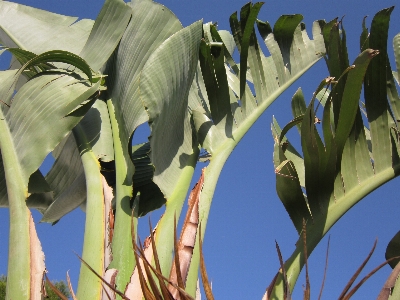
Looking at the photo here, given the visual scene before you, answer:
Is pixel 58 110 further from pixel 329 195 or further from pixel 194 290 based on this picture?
pixel 329 195

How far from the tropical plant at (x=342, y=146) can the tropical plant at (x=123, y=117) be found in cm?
31

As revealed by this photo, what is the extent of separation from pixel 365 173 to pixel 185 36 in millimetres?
851

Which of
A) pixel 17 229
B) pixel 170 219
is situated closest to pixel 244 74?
pixel 170 219

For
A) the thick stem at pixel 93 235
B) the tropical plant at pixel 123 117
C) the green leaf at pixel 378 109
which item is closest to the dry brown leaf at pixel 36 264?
the tropical plant at pixel 123 117

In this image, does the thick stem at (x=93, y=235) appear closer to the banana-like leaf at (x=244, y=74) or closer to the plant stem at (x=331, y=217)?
the banana-like leaf at (x=244, y=74)

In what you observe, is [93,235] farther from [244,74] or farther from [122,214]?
[244,74]

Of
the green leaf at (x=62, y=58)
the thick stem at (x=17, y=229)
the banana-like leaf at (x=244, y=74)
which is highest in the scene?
the green leaf at (x=62, y=58)

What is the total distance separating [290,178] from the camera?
1600 mm

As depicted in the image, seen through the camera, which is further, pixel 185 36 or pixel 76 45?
pixel 76 45

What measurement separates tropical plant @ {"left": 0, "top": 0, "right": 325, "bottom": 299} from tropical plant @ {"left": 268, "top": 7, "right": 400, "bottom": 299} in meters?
0.31

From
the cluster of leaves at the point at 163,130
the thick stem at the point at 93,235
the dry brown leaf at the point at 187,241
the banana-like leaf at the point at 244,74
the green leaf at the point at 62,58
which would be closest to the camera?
the dry brown leaf at the point at 187,241

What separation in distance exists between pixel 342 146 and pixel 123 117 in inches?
Answer: 32.2

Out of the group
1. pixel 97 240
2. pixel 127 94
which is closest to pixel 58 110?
pixel 127 94

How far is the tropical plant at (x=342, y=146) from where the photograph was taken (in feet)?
5.05
